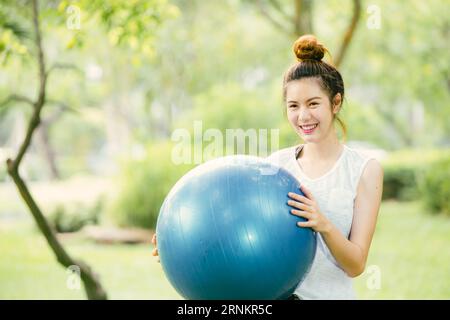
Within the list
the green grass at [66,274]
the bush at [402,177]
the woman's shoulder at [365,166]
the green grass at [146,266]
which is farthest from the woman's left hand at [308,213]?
the bush at [402,177]

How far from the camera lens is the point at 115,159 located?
1067 cm

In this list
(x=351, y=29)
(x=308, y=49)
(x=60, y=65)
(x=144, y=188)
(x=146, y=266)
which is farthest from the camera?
(x=144, y=188)

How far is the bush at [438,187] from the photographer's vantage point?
12005 millimetres

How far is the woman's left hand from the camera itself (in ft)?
7.57

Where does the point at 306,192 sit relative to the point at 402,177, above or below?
above

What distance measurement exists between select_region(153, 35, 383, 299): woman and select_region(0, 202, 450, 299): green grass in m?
4.38

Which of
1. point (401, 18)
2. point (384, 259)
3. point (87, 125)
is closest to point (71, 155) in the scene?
point (87, 125)

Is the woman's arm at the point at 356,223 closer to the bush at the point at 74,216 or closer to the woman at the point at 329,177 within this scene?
the woman at the point at 329,177

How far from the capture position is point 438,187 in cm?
1224

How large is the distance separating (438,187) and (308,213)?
10.9 m

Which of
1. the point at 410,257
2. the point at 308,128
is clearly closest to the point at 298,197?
the point at 308,128

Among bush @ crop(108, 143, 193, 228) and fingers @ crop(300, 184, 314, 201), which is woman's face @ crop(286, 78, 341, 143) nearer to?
fingers @ crop(300, 184, 314, 201)

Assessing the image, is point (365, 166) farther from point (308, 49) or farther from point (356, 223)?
point (308, 49)

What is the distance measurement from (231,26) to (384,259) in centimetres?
1367
